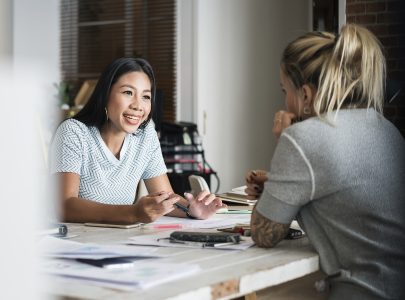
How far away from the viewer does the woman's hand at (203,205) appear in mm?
2125

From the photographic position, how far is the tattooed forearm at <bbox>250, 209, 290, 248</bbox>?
153 cm

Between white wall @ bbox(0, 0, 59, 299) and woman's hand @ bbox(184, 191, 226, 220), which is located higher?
white wall @ bbox(0, 0, 59, 299)

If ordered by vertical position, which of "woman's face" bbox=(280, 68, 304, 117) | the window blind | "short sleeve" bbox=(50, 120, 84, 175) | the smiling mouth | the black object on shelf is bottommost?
the black object on shelf

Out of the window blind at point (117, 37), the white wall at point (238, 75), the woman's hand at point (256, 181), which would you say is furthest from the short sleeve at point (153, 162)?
the window blind at point (117, 37)

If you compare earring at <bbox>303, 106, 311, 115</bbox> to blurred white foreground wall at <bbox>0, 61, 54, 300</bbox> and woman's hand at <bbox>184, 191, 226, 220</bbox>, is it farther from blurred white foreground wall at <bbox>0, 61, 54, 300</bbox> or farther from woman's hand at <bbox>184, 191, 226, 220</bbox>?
blurred white foreground wall at <bbox>0, 61, 54, 300</bbox>

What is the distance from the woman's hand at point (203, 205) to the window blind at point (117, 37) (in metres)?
4.41

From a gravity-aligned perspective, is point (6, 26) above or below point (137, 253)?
above

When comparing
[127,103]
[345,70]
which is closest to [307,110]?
[345,70]

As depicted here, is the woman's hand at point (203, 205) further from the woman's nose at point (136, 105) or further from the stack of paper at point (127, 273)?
the stack of paper at point (127, 273)

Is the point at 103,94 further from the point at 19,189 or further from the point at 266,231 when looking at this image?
the point at 19,189

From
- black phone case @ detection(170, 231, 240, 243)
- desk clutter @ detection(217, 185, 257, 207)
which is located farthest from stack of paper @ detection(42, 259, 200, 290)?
desk clutter @ detection(217, 185, 257, 207)

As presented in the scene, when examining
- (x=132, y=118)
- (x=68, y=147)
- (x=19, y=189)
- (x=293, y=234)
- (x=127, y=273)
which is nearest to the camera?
(x=19, y=189)

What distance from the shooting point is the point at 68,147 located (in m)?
2.40

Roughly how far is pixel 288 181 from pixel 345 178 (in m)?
0.13
